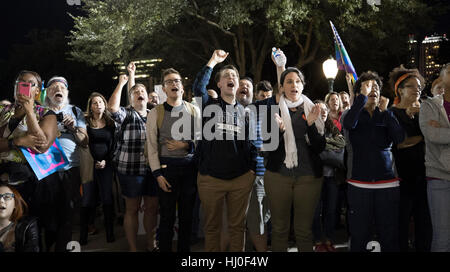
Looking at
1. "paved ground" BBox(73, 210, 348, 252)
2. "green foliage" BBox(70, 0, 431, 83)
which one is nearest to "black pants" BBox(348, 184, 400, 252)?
"paved ground" BBox(73, 210, 348, 252)

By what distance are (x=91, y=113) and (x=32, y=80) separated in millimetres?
1746

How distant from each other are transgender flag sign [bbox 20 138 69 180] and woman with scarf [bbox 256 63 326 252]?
208 cm

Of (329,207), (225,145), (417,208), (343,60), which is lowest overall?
(329,207)

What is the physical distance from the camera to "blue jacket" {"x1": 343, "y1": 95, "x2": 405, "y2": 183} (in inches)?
142

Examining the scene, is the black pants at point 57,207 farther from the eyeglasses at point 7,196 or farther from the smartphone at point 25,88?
the smartphone at point 25,88

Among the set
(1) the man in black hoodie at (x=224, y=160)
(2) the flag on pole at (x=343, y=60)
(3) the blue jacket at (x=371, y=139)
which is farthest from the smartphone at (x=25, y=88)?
(2) the flag on pole at (x=343, y=60)

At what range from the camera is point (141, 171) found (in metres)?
4.66

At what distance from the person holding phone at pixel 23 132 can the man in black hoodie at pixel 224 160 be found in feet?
4.87

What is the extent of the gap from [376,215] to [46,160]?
3.20 meters

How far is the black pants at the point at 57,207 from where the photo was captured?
372 cm

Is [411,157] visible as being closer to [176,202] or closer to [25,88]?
[176,202]

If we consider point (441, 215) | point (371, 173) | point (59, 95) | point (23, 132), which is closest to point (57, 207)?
point (23, 132)

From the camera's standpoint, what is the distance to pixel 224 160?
3.75m
